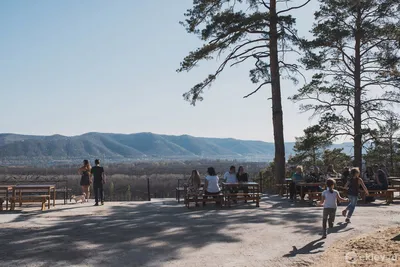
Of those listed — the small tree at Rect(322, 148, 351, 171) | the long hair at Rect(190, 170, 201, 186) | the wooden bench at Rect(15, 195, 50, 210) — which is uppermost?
the small tree at Rect(322, 148, 351, 171)

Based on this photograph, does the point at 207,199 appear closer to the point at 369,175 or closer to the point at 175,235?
the point at 175,235

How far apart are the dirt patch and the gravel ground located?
0.19 m

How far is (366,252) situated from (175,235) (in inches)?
141

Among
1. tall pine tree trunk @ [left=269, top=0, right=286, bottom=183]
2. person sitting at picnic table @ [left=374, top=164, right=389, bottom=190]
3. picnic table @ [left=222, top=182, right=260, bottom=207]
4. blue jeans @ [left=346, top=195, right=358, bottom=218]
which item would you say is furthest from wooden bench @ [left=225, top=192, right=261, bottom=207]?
tall pine tree trunk @ [left=269, top=0, right=286, bottom=183]

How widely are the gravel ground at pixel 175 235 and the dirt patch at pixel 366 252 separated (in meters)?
0.19

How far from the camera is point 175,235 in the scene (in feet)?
28.5

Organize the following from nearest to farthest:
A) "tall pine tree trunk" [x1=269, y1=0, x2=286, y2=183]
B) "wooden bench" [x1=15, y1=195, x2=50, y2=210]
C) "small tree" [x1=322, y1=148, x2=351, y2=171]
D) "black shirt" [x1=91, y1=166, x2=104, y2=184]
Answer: "wooden bench" [x1=15, y1=195, x2=50, y2=210] < "black shirt" [x1=91, y1=166, x2=104, y2=184] < "tall pine tree trunk" [x1=269, y1=0, x2=286, y2=183] < "small tree" [x1=322, y1=148, x2=351, y2=171]

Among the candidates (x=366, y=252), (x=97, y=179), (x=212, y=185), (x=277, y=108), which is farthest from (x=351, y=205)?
(x=277, y=108)

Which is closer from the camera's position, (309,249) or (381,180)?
(309,249)

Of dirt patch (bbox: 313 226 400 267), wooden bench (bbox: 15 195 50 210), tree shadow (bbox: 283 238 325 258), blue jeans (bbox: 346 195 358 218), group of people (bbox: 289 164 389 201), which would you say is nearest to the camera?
dirt patch (bbox: 313 226 400 267)

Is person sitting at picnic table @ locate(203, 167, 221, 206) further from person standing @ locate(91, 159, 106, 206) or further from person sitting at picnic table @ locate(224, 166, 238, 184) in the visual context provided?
person standing @ locate(91, 159, 106, 206)

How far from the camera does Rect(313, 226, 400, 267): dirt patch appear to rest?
6711 mm

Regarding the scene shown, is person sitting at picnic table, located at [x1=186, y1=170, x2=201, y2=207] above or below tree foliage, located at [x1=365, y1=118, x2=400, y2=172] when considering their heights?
below

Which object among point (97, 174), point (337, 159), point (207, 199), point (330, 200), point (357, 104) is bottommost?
point (207, 199)
